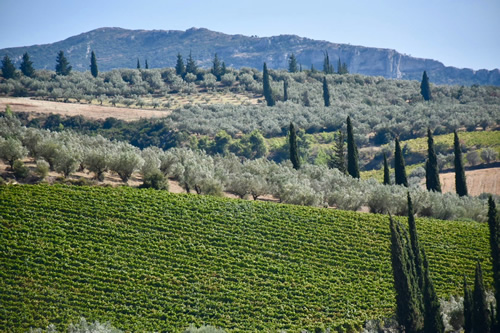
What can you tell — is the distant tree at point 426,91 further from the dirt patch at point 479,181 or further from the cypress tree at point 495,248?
the cypress tree at point 495,248

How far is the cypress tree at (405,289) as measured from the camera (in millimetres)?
31062

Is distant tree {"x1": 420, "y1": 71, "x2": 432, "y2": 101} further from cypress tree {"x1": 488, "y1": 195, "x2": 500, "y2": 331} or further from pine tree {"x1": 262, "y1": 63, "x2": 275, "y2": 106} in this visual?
cypress tree {"x1": 488, "y1": 195, "x2": 500, "y2": 331}

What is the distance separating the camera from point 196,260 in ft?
116

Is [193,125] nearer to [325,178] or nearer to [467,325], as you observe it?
[325,178]

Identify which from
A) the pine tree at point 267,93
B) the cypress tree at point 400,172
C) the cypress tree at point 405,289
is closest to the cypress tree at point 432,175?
the cypress tree at point 400,172

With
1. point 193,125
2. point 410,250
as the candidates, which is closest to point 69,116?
point 193,125

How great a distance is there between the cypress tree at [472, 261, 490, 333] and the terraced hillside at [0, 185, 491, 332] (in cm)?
511

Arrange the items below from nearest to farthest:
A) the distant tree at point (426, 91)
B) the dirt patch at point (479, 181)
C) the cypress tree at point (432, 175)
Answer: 1. the cypress tree at point (432, 175)
2. the dirt patch at point (479, 181)
3. the distant tree at point (426, 91)

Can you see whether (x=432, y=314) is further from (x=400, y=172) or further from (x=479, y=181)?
(x=479, y=181)

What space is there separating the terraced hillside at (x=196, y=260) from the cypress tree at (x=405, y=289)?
1.64 meters

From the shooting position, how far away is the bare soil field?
9006 centimetres

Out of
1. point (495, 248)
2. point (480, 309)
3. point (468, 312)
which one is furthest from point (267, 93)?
point (480, 309)

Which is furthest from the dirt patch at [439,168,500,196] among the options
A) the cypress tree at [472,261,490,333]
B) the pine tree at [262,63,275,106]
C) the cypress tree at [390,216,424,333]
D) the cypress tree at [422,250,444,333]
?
the pine tree at [262,63,275,106]

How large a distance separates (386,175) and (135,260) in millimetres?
33781
